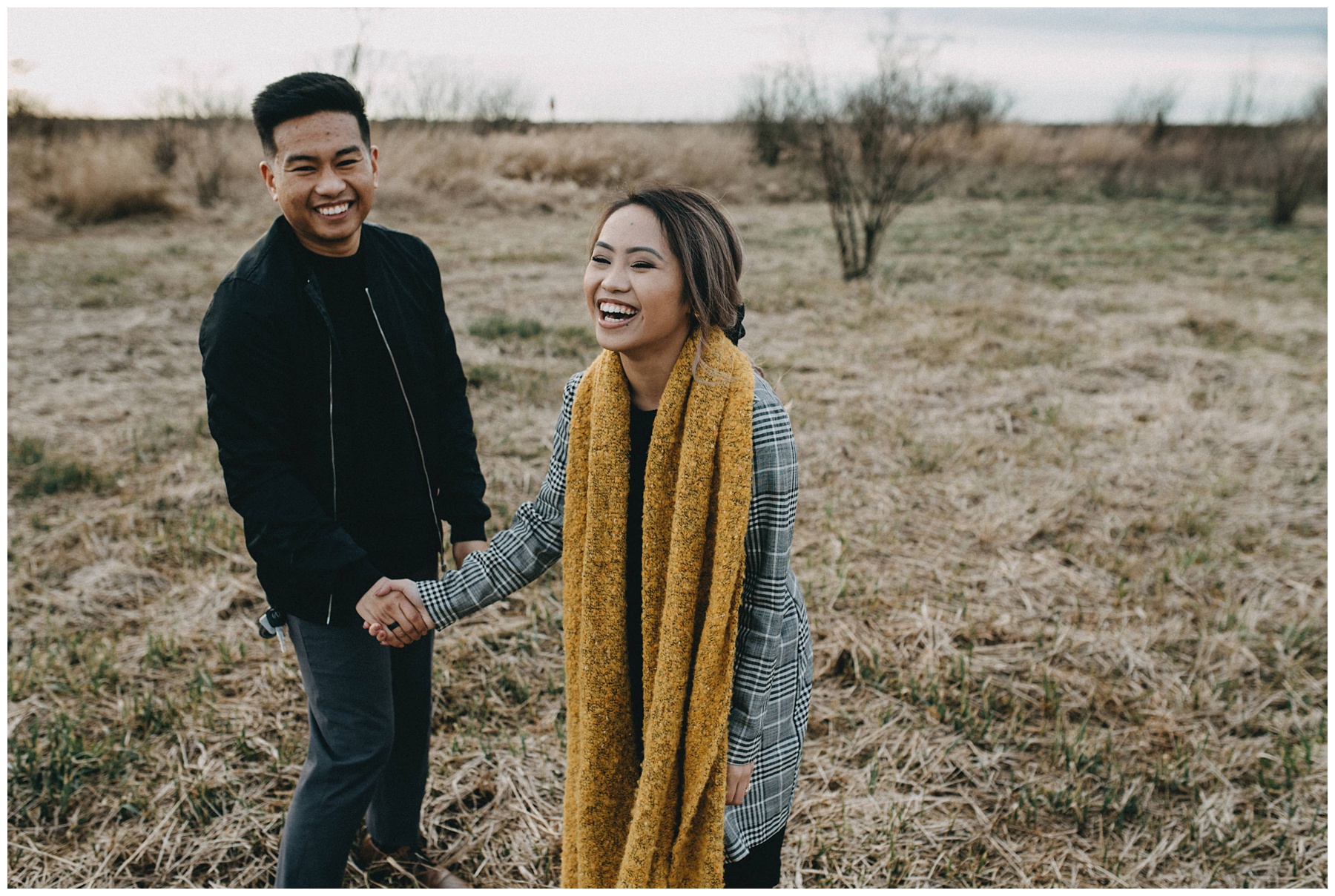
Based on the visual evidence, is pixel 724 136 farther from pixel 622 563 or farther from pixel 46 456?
pixel 622 563

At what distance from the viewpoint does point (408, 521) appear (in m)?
2.03

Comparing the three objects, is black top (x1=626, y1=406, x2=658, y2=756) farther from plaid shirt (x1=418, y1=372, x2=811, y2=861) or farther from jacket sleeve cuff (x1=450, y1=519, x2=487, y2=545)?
jacket sleeve cuff (x1=450, y1=519, x2=487, y2=545)

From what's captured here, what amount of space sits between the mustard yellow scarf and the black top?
0.14 ft

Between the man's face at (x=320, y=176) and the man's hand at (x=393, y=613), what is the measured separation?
79cm

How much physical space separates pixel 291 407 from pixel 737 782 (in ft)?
4.09

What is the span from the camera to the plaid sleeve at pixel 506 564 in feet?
6.18

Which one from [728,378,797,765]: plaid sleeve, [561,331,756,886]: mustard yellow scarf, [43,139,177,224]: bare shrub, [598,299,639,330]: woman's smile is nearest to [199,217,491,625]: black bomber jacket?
[561,331,756,886]: mustard yellow scarf

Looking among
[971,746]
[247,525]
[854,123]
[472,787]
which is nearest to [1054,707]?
[971,746]

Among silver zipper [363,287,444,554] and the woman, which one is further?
silver zipper [363,287,444,554]

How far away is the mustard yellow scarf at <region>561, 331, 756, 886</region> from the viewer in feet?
5.16

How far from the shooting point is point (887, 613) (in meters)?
3.66

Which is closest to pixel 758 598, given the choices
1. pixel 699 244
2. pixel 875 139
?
pixel 699 244

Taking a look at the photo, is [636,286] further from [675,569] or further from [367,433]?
[367,433]

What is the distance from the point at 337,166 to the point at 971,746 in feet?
8.86
